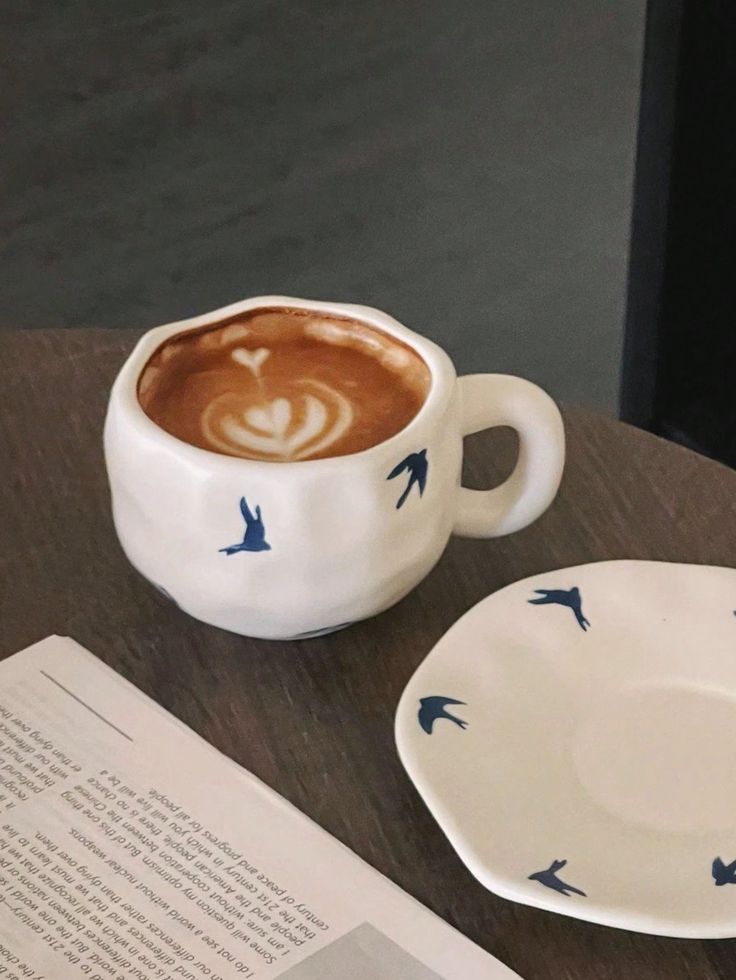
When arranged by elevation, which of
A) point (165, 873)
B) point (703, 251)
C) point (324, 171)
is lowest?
point (324, 171)

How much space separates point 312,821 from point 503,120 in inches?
63.2

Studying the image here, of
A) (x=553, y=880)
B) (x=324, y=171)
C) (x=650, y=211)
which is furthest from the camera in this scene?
(x=324, y=171)

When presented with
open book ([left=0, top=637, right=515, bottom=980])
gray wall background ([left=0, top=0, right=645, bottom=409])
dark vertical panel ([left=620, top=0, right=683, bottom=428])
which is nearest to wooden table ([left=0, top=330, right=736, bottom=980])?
open book ([left=0, top=637, right=515, bottom=980])

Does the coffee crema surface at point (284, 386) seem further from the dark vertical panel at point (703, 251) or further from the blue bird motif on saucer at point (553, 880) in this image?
the dark vertical panel at point (703, 251)

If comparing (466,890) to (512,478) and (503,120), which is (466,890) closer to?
(512,478)

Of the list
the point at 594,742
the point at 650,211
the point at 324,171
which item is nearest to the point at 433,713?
the point at 594,742

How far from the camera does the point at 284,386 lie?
561 mm

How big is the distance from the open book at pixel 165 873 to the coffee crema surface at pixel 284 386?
113 mm

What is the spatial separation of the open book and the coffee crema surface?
0.11 meters

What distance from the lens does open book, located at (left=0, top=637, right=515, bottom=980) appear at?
429 mm

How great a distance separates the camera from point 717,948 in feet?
1.46

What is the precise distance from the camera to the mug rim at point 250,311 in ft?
1.62

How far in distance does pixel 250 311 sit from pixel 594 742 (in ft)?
0.75

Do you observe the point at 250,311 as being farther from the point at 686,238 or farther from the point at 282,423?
the point at 686,238
